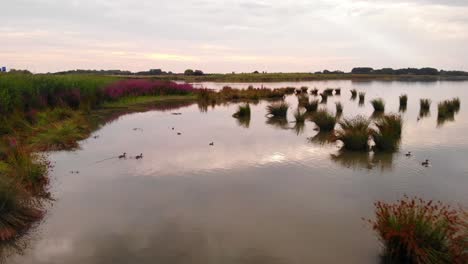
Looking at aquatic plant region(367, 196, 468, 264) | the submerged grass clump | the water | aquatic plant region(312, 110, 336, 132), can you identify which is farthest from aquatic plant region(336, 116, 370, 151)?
aquatic plant region(367, 196, 468, 264)

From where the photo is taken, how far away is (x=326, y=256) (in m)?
4.90

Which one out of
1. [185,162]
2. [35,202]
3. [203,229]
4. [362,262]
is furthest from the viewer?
[185,162]

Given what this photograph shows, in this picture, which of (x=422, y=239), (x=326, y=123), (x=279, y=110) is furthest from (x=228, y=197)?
(x=279, y=110)

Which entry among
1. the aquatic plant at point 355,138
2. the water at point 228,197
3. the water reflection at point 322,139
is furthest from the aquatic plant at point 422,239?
the water reflection at point 322,139

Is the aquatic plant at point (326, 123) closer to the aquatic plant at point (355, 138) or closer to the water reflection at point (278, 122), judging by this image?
the water reflection at point (278, 122)

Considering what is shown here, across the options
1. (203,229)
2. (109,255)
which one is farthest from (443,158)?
(109,255)

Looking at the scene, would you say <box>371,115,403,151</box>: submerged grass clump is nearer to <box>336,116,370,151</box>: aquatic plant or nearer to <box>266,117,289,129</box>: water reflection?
<box>336,116,370,151</box>: aquatic plant

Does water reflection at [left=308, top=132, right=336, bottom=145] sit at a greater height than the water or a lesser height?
greater

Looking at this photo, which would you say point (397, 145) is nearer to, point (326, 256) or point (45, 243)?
point (326, 256)

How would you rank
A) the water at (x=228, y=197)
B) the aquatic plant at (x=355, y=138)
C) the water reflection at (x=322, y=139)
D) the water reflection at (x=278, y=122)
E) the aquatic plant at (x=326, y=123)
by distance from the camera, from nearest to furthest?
the water at (x=228, y=197) < the aquatic plant at (x=355, y=138) < the water reflection at (x=322, y=139) < the aquatic plant at (x=326, y=123) < the water reflection at (x=278, y=122)

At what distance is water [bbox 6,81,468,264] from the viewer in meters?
5.09

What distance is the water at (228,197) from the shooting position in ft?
16.7

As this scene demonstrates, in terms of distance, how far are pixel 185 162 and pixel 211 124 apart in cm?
723

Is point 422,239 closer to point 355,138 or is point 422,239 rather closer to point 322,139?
point 355,138
